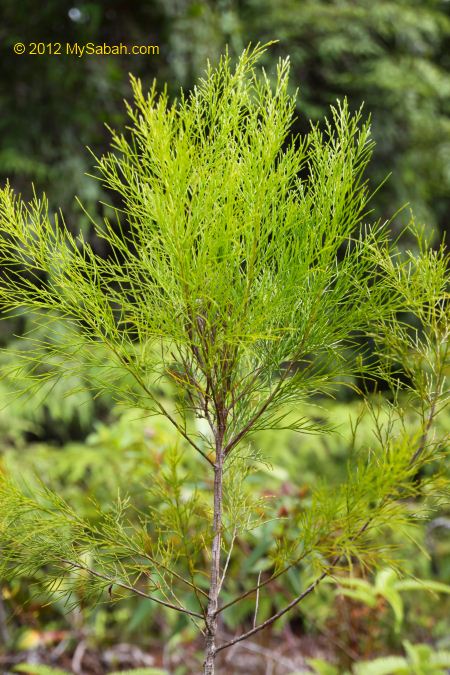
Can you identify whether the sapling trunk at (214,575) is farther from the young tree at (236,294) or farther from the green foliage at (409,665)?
the green foliage at (409,665)

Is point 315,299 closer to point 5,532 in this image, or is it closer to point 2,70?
point 5,532

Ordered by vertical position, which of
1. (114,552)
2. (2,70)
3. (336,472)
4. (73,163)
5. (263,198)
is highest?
(2,70)

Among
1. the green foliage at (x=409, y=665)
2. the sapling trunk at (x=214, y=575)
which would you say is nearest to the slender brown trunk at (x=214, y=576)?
the sapling trunk at (x=214, y=575)

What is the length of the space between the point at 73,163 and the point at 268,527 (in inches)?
116

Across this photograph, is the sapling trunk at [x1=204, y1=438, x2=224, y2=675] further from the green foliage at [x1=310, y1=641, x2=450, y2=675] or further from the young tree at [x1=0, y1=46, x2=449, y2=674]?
the green foliage at [x1=310, y1=641, x2=450, y2=675]

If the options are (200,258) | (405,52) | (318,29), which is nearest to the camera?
(200,258)

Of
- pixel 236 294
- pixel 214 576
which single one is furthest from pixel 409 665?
pixel 236 294

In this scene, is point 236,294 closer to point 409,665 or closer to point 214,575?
point 214,575

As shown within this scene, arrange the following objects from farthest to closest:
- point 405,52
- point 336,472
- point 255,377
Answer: point 405,52 → point 336,472 → point 255,377

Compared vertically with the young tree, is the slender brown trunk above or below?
below

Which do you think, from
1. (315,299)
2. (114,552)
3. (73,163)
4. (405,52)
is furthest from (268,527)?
(405,52)

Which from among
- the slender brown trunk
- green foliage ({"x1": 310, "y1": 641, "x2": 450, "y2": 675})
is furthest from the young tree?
green foliage ({"x1": 310, "y1": 641, "x2": 450, "y2": 675})

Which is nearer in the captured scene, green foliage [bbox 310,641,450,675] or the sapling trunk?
the sapling trunk

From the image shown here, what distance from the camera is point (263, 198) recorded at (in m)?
0.81
